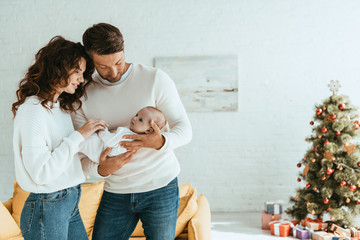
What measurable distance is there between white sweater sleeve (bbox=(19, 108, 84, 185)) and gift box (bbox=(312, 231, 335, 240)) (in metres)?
2.68

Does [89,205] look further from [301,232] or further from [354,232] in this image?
[354,232]

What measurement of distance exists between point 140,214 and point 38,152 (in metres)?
0.53

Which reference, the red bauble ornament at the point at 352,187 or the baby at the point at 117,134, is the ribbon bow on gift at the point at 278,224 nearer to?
the red bauble ornament at the point at 352,187

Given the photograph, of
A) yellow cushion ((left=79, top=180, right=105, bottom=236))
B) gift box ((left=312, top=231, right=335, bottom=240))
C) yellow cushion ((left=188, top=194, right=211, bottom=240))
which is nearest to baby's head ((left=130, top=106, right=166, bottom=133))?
yellow cushion ((left=188, top=194, right=211, bottom=240))

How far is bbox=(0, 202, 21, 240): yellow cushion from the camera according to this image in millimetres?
2570

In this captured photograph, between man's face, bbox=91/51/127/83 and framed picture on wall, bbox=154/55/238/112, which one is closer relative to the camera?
man's face, bbox=91/51/127/83

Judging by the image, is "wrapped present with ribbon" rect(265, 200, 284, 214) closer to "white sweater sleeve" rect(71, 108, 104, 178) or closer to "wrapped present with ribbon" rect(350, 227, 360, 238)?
"wrapped present with ribbon" rect(350, 227, 360, 238)

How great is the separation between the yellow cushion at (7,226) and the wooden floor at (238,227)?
5.66ft

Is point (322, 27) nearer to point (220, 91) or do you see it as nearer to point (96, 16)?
point (220, 91)

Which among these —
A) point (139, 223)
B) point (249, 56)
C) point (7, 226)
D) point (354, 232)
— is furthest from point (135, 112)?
point (249, 56)

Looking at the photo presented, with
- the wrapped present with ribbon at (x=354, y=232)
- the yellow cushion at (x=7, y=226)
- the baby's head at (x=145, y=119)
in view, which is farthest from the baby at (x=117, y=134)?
the wrapped present with ribbon at (x=354, y=232)

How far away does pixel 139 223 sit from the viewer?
2508 mm

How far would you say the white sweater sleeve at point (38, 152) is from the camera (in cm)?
123

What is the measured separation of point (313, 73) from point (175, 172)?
3.08 meters
